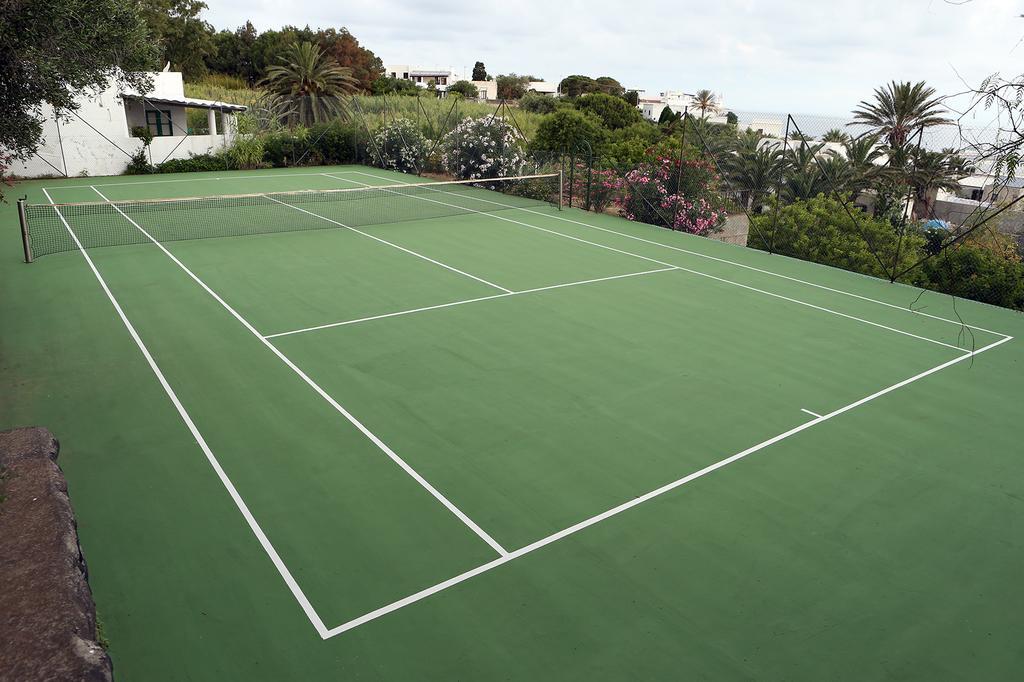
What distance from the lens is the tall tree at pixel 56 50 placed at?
26.8ft

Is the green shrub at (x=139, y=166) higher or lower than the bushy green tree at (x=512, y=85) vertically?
lower

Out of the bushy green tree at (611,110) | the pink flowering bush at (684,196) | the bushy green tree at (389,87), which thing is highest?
the bushy green tree at (389,87)

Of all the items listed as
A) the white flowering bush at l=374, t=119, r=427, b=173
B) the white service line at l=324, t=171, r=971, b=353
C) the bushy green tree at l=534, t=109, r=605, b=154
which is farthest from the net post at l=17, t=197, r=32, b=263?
the bushy green tree at l=534, t=109, r=605, b=154

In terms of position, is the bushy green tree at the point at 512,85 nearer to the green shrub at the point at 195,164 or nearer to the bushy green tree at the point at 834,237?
the green shrub at the point at 195,164

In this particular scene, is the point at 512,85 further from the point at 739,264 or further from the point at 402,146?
the point at 739,264

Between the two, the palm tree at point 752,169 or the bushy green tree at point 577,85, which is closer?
the palm tree at point 752,169

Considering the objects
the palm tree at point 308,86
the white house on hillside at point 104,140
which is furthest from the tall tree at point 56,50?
the palm tree at point 308,86

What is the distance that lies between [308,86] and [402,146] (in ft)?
43.5

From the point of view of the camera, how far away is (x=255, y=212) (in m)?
21.7

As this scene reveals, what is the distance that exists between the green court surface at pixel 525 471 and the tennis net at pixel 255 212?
3.07 metres

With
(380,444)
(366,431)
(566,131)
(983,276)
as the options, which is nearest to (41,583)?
(380,444)

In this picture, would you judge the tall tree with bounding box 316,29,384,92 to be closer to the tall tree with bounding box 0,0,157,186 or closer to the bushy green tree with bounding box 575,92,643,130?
the bushy green tree with bounding box 575,92,643,130

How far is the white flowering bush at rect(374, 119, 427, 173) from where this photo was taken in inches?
1264

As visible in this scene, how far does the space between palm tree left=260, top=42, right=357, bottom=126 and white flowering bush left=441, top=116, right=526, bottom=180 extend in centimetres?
1452
